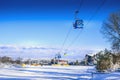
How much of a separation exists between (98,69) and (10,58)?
150862mm

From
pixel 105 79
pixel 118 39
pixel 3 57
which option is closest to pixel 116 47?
pixel 118 39

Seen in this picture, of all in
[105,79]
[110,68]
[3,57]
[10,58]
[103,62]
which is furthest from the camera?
[10,58]

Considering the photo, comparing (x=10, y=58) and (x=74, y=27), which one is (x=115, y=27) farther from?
(x=10, y=58)

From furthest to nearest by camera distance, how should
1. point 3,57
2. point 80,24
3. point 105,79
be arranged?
point 3,57 → point 105,79 → point 80,24

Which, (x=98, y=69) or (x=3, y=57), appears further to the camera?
(x=3, y=57)

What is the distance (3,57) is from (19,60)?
11.2 meters

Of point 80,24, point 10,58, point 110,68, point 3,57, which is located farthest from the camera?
point 10,58

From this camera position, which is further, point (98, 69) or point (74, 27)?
point (98, 69)

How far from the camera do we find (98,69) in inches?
1935

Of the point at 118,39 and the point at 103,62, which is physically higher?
the point at 118,39

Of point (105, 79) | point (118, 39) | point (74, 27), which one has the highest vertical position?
point (118, 39)

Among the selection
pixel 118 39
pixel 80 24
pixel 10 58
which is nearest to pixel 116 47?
pixel 118 39

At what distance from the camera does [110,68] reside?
52094 millimetres

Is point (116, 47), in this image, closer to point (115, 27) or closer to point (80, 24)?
point (115, 27)
